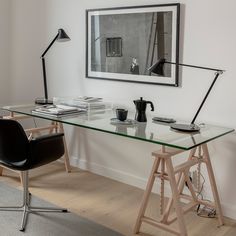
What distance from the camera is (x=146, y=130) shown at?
7.75 ft

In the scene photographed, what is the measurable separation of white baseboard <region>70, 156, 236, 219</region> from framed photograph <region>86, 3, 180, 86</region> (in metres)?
0.89

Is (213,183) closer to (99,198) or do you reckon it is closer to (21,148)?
(99,198)

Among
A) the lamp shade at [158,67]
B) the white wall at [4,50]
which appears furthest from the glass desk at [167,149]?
the white wall at [4,50]

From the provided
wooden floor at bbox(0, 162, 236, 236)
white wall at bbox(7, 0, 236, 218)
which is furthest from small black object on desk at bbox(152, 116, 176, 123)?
wooden floor at bbox(0, 162, 236, 236)

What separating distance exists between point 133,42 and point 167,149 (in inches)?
44.9

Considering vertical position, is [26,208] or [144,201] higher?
[144,201]

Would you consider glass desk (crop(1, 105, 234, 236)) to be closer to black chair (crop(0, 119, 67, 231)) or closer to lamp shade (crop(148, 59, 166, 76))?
black chair (crop(0, 119, 67, 231))

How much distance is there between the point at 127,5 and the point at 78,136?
144 cm

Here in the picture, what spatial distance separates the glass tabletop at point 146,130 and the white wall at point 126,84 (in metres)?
0.25

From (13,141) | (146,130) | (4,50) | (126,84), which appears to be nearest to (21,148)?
(13,141)

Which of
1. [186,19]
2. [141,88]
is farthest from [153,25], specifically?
[141,88]

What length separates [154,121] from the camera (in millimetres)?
2682

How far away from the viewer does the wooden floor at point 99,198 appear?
8.39ft

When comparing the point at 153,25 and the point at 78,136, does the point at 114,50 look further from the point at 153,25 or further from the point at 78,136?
the point at 78,136
